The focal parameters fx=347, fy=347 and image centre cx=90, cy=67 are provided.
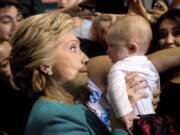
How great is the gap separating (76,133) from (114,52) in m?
0.50

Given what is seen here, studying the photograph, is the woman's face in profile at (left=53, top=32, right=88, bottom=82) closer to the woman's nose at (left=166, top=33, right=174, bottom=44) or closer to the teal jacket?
the teal jacket

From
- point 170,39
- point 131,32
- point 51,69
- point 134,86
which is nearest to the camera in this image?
point 51,69

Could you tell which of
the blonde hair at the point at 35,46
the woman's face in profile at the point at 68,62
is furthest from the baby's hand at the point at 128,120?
the blonde hair at the point at 35,46

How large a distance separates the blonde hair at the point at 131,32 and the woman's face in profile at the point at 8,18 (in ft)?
2.69

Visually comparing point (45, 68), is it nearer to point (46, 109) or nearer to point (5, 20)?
point (46, 109)

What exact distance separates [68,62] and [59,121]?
218mm

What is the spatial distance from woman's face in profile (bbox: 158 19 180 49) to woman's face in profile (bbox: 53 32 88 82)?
590 mm

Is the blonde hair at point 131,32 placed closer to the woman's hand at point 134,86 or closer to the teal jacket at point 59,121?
the woman's hand at point 134,86

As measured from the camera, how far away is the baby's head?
1486mm

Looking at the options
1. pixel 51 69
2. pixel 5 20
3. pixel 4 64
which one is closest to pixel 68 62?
pixel 51 69

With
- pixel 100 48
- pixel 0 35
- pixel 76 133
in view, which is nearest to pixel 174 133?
pixel 76 133

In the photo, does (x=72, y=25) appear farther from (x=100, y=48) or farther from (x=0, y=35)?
(x=0, y=35)

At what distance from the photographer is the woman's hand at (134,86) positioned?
1.33 meters

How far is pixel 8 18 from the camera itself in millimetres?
2170
